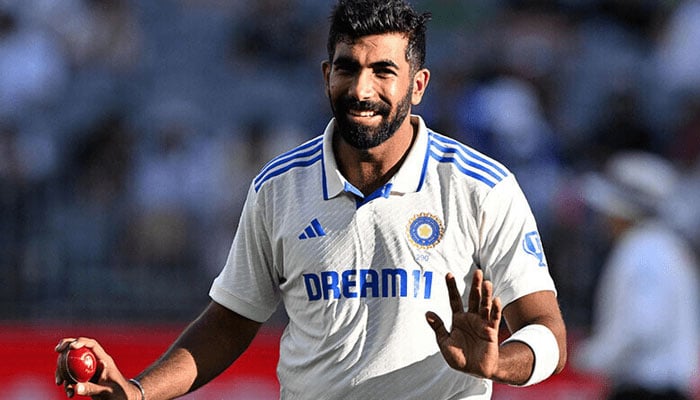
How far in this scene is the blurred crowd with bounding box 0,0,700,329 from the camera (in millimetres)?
9734

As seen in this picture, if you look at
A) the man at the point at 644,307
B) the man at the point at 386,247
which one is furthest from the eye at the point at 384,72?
the man at the point at 644,307

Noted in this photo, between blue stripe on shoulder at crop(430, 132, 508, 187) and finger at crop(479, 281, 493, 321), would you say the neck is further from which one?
finger at crop(479, 281, 493, 321)

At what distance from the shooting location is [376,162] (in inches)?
180

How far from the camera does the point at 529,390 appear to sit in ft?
31.1

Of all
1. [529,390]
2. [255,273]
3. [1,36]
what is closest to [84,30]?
[1,36]

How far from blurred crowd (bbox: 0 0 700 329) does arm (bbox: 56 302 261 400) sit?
16.2ft

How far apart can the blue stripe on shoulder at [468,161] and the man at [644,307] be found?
3.36 metres

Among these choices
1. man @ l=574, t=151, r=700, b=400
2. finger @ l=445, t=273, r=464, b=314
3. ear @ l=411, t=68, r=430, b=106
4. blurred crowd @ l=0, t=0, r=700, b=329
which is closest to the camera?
finger @ l=445, t=273, r=464, b=314

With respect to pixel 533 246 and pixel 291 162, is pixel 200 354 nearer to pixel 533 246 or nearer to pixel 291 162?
pixel 291 162

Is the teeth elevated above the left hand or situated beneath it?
elevated above

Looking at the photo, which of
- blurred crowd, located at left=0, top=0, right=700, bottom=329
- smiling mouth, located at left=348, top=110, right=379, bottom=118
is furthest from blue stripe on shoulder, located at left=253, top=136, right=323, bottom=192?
blurred crowd, located at left=0, top=0, right=700, bottom=329

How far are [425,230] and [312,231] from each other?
1.23 feet

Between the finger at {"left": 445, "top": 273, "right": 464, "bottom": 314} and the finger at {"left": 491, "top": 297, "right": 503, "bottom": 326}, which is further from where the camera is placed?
the finger at {"left": 445, "top": 273, "right": 464, "bottom": 314}

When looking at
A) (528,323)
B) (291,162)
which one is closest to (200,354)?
(291,162)
